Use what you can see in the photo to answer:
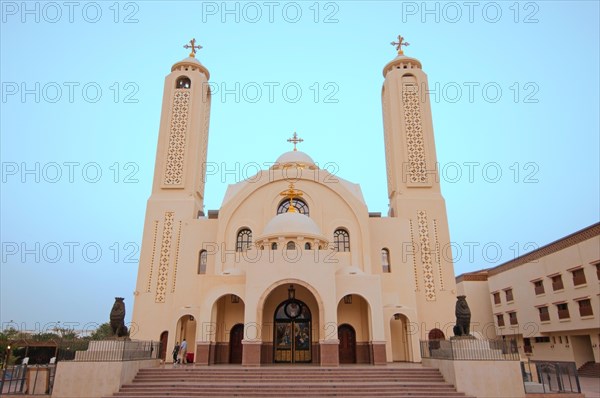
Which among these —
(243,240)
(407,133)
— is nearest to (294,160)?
(243,240)

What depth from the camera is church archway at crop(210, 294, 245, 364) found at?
17.1m

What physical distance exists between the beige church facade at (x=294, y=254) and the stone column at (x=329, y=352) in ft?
0.11

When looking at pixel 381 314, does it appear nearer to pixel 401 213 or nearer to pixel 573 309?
pixel 401 213

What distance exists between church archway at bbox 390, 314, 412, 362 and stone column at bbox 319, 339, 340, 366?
437cm

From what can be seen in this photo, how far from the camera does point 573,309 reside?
2097 cm

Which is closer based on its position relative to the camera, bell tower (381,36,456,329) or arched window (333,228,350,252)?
bell tower (381,36,456,329)

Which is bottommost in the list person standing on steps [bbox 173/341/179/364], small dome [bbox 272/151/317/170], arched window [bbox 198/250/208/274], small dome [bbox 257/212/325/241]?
person standing on steps [bbox 173/341/179/364]

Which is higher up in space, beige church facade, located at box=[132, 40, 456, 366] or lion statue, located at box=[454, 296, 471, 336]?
beige church facade, located at box=[132, 40, 456, 366]

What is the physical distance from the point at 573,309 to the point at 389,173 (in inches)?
438

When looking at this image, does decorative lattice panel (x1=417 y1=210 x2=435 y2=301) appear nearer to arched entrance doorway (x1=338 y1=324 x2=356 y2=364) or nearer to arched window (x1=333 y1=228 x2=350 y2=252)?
arched window (x1=333 y1=228 x2=350 y2=252)

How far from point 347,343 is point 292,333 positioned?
2.38 meters

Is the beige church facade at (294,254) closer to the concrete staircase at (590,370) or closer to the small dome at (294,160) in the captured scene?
the small dome at (294,160)

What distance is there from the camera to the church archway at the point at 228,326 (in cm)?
1709

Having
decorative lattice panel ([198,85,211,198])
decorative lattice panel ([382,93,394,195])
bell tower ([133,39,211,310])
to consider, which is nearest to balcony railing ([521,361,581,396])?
decorative lattice panel ([382,93,394,195])
